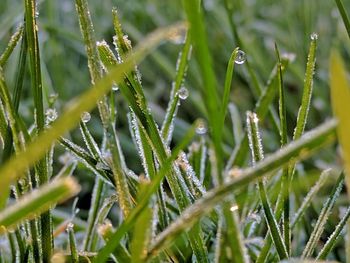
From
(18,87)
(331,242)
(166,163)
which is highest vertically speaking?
(18,87)

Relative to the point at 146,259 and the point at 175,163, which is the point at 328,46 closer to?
the point at 175,163

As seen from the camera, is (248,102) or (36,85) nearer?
(36,85)

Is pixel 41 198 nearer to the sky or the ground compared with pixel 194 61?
nearer to the ground

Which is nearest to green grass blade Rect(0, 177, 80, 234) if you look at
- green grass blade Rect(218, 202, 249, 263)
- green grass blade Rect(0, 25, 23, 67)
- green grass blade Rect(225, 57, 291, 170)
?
green grass blade Rect(218, 202, 249, 263)

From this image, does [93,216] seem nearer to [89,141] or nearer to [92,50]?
[89,141]

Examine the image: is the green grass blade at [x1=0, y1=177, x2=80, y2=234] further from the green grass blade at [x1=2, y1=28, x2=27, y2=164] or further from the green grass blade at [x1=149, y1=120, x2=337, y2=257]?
the green grass blade at [x1=2, y1=28, x2=27, y2=164]

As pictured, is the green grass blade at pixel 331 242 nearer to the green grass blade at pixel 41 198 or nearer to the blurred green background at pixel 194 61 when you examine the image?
the green grass blade at pixel 41 198

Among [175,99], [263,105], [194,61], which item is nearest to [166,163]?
[175,99]

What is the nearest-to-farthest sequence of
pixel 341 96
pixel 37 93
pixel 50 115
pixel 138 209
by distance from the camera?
pixel 341 96, pixel 138 209, pixel 37 93, pixel 50 115

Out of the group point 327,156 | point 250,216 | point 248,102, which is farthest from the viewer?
point 248,102

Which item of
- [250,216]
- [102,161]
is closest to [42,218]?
[102,161]

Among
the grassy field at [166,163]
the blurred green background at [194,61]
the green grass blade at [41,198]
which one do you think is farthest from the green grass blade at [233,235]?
the blurred green background at [194,61]
